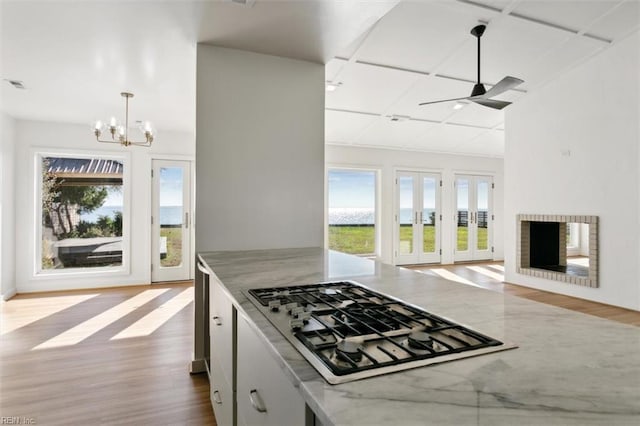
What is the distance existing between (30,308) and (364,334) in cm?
489

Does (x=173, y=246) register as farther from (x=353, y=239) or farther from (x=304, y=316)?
(x=304, y=316)

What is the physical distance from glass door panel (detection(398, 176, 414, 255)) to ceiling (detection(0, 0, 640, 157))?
170 cm

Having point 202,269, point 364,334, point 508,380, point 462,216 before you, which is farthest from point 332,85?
point 462,216

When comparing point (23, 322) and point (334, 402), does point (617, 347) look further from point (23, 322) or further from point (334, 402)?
point (23, 322)

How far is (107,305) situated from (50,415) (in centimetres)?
249

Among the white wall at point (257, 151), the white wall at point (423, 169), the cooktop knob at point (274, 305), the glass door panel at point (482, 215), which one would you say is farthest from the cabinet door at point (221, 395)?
the glass door panel at point (482, 215)

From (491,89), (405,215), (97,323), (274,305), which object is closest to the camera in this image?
(274,305)

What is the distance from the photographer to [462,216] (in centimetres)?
779

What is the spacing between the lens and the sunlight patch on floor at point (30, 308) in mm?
3627

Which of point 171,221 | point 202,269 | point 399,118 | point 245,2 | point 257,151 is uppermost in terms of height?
point 399,118

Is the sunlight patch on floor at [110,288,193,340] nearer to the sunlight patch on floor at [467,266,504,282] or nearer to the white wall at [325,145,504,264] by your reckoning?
the white wall at [325,145,504,264]

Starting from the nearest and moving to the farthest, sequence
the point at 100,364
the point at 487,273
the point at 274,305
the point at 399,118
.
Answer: the point at 274,305, the point at 100,364, the point at 399,118, the point at 487,273

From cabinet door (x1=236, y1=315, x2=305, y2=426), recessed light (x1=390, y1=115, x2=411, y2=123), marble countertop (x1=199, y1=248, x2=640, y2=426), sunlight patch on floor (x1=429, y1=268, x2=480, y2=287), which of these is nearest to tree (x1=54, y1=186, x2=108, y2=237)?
recessed light (x1=390, y1=115, x2=411, y2=123)

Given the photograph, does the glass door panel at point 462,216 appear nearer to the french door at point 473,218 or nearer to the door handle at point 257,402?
the french door at point 473,218
